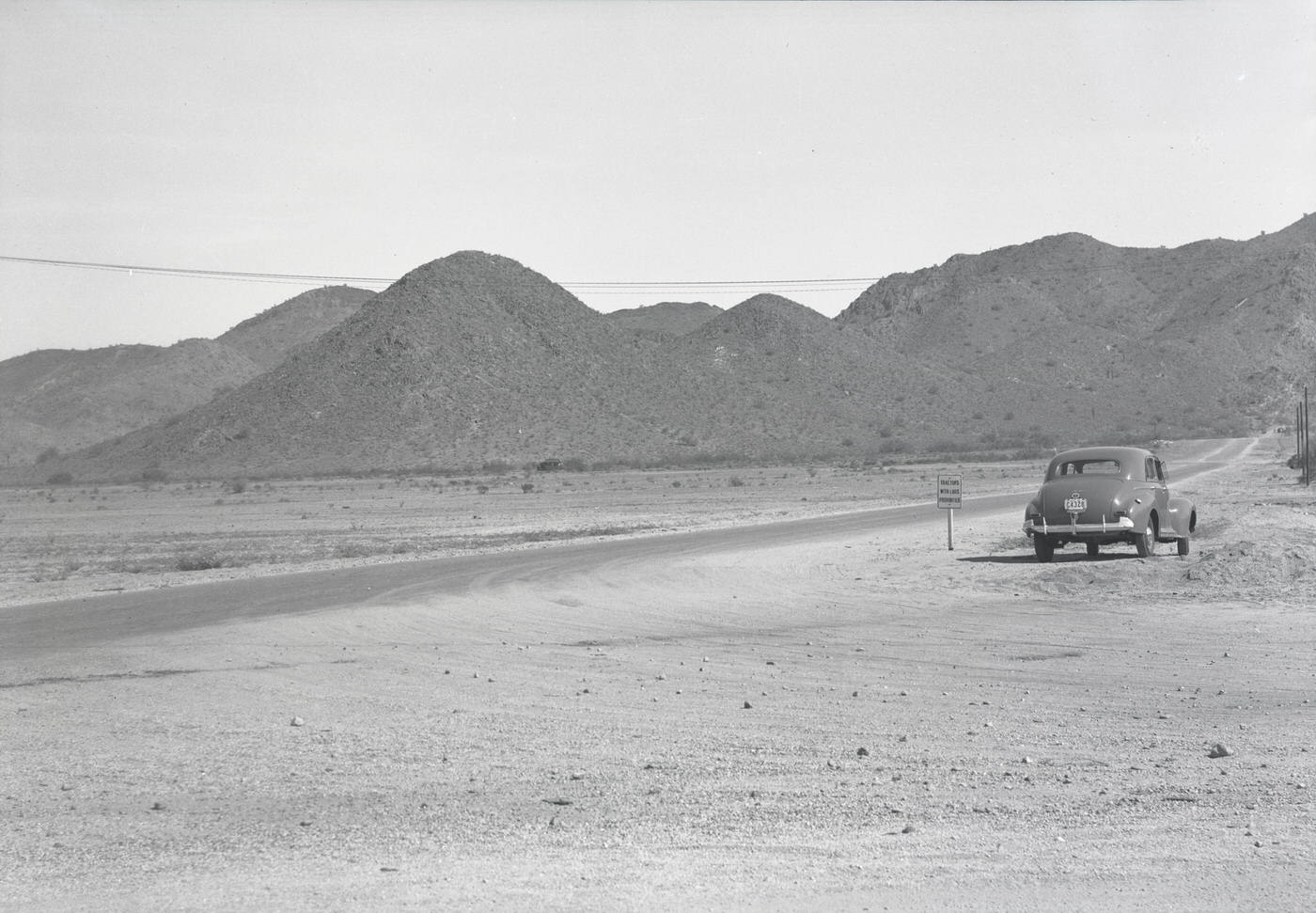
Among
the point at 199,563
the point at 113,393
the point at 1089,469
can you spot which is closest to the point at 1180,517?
the point at 1089,469

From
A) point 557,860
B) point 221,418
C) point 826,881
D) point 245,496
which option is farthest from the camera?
point 221,418

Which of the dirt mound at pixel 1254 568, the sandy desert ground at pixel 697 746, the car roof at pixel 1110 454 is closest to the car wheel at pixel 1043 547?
the sandy desert ground at pixel 697 746

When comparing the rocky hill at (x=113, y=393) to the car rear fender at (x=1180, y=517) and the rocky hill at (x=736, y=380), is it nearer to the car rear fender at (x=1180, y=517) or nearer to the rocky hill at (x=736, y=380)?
the rocky hill at (x=736, y=380)

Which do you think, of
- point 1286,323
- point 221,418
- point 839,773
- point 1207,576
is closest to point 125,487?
point 221,418

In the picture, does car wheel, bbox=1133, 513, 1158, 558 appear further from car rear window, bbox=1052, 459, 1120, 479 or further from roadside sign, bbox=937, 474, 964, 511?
roadside sign, bbox=937, 474, 964, 511

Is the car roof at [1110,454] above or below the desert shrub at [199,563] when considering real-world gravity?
above

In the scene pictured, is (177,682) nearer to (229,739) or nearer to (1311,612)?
(229,739)

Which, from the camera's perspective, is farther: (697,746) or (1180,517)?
(1180,517)

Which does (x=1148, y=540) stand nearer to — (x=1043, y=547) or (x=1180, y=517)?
(x=1180, y=517)
